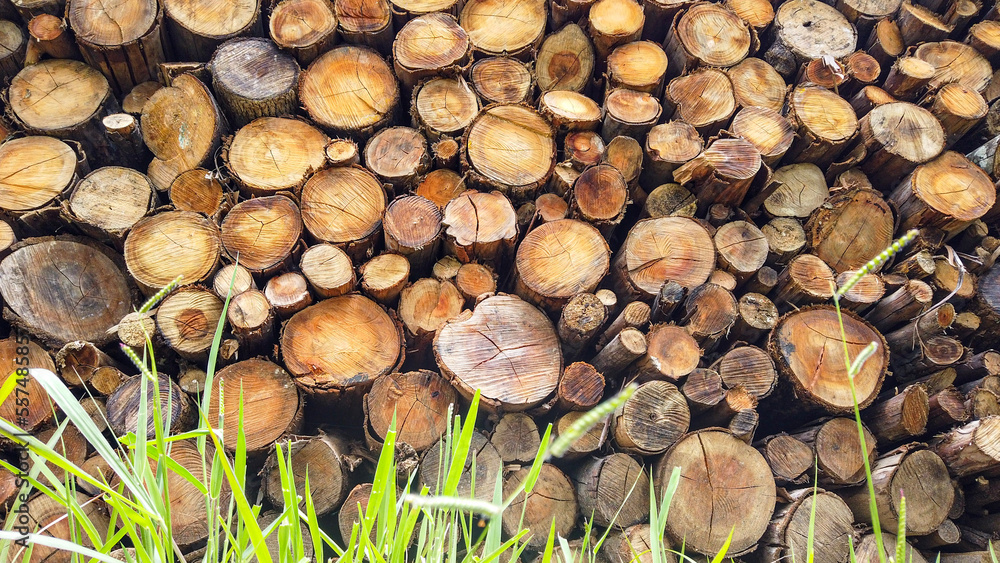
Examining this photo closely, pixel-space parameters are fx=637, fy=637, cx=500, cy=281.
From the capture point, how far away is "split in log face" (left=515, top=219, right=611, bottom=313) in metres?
2.28

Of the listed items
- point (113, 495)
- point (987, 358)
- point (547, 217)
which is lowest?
point (987, 358)

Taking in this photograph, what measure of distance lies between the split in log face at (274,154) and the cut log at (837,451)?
2066 millimetres

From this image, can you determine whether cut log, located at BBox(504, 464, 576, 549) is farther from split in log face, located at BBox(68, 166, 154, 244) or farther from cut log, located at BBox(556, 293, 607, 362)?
split in log face, located at BBox(68, 166, 154, 244)

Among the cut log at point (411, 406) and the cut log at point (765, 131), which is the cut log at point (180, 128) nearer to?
the cut log at point (411, 406)

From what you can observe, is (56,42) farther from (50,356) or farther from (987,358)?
(987,358)

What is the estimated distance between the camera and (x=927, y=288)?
244 centimetres

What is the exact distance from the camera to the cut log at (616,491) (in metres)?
2.11

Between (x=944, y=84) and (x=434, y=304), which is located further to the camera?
(x=944, y=84)

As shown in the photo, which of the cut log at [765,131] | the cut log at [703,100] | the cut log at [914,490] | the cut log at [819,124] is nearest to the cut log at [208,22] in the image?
the cut log at [703,100]

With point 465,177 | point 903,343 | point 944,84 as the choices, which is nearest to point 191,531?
point 465,177

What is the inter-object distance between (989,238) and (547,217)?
6.28ft

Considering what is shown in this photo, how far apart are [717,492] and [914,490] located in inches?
28.6

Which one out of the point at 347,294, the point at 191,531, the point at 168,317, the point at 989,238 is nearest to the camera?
the point at 191,531

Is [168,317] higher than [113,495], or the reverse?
[113,495]
